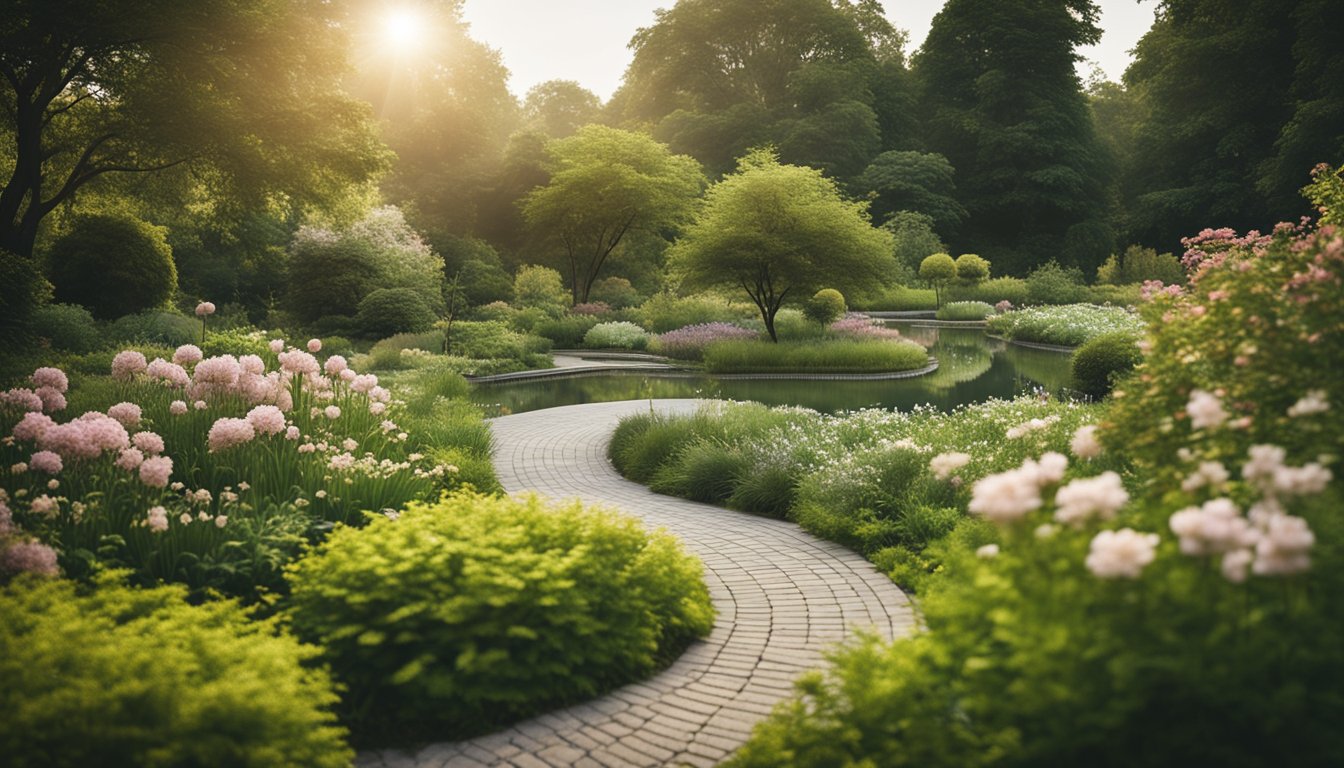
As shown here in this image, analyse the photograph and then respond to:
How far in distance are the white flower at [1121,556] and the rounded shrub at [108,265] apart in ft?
72.2

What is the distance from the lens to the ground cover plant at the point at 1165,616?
1849 mm

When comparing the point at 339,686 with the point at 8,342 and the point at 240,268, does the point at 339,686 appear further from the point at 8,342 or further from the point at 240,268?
the point at 240,268

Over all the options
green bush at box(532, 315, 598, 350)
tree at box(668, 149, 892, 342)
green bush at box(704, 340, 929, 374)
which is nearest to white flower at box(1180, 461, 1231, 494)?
green bush at box(704, 340, 929, 374)

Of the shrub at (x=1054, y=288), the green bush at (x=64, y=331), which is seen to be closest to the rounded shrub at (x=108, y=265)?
the green bush at (x=64, y=331)

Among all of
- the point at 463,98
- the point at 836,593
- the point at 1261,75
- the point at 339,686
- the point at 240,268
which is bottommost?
the point at 836,593

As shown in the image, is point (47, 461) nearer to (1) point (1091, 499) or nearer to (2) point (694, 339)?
(1) point (1091, 499)

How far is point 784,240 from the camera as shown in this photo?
20094 millimetres

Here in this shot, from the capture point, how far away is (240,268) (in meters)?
29.3

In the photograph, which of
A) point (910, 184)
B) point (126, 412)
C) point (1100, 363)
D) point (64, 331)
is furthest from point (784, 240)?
point (910, 184)

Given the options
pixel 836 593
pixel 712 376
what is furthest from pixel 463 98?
pixel 836 593

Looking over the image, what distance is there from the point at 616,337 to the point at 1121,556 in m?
22.8

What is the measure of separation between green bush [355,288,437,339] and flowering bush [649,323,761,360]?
7271 mm

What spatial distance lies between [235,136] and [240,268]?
53.1 ft

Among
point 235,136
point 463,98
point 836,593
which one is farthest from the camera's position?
point 463,98
